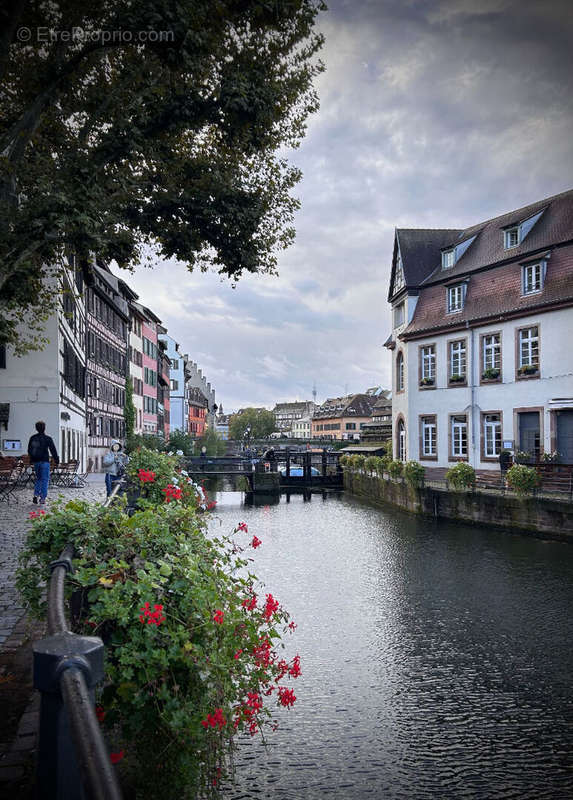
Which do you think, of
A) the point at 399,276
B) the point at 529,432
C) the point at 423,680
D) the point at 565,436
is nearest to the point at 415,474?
the point at 529,432

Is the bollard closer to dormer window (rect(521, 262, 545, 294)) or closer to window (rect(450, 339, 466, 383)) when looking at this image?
dormer window (rect(521, 262, 545, 294))

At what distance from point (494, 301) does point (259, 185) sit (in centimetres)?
1976

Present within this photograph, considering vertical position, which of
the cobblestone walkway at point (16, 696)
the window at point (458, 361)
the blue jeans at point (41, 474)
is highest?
the window at point (458, 361)

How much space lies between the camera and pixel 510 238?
30.4 meters

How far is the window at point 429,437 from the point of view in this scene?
33219 mm

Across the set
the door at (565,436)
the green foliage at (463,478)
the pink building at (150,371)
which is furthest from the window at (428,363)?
the pink building at (150,371)

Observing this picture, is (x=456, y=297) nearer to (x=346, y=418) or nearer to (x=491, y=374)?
(x=491, y=374)

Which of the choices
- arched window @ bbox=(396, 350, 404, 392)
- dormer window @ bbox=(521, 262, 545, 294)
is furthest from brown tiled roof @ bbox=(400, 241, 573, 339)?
arched window @ bbox=(396, 350, 404, 392)

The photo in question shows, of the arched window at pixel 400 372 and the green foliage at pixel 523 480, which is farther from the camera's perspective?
the arched window at pixel 400 372

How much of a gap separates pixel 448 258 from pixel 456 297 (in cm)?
281

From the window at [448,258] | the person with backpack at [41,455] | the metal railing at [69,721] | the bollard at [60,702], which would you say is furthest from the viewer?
the window at [448,258]

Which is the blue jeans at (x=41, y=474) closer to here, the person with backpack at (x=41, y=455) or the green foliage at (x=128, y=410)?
the person with backpack at (x=41, y=455)

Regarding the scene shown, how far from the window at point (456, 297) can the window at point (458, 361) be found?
1717 millimetres

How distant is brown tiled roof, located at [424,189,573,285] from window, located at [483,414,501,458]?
689cm
